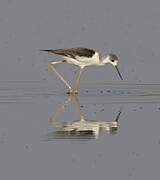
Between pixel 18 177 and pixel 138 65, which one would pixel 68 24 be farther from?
pixel 18 177

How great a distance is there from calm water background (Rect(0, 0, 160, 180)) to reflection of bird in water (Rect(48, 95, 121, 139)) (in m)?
0.13

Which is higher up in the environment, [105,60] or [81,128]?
[81,128]

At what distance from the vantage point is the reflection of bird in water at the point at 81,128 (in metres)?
Result: 15.2

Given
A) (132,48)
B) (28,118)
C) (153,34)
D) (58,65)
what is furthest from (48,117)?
(153,34)

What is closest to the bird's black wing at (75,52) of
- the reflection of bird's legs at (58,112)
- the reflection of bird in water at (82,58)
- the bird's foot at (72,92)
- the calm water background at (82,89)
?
the reflection of bird in water at (82,58)

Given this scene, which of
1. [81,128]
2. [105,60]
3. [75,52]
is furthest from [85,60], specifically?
[81,128]

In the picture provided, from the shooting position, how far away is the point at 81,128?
1567cm

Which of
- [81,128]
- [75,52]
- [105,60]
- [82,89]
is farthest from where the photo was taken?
[105,60]

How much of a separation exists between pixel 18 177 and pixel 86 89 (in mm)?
7007

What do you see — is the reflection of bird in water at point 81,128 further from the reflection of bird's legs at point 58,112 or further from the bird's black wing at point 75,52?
the bird's black wing at point 75,52

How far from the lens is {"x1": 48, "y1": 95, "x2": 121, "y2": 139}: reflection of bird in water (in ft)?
49.8

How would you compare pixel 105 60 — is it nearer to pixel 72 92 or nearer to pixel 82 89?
pixel 82 89

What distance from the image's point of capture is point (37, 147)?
1432 centimetres

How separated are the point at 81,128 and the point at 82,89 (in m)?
4.00
